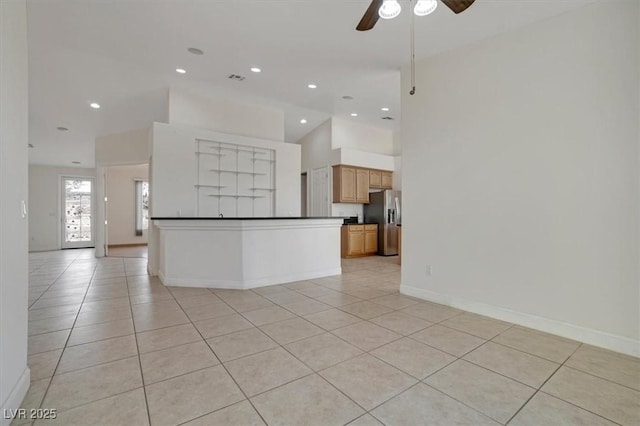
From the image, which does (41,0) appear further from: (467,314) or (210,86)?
(467,314)

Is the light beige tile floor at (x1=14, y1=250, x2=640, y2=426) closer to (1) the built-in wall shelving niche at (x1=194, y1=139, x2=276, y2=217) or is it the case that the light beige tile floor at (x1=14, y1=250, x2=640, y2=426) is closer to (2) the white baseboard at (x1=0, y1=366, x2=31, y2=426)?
(2) the white baseboard at (x1=0, y1=366, x2=31, y2=426)

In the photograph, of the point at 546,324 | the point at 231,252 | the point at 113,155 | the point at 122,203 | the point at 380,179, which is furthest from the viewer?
the point at 122,203

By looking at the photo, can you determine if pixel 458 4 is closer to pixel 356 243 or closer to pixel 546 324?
Result: pixel 546 324

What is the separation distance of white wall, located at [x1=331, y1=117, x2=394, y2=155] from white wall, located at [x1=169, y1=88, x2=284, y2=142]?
64.2 inches

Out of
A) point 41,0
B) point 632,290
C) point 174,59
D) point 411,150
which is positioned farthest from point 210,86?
point 632,290

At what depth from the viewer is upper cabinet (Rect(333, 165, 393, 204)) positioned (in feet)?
24.7

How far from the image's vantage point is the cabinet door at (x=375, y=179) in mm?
8117

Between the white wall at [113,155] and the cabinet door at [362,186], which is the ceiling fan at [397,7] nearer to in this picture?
the cabinet door at [362,186]

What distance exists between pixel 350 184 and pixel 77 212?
9.65 m

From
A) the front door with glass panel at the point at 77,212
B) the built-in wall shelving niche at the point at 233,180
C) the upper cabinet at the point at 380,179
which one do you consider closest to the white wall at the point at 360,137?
the upper cabinet at the point at 380,179

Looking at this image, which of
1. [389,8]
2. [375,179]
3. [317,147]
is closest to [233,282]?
[389,8]

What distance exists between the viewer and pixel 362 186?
790 cm

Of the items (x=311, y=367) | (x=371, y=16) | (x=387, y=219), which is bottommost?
(x=311, y=367)

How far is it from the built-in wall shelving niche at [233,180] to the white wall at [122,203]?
5718 mm
